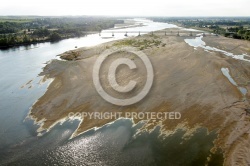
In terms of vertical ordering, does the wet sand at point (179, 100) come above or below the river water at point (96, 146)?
above

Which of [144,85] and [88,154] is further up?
[144,85]

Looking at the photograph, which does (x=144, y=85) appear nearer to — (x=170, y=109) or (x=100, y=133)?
(x=170, y=109)

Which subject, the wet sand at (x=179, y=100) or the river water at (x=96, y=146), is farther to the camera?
the wet sand at (x=179, y=100)

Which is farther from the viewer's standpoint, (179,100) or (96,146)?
(179,100)

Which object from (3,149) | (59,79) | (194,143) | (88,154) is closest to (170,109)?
(194,143)

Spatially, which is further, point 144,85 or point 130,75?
point 130,75

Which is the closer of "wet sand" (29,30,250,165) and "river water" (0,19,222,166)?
"river water" (0,19,222,166)

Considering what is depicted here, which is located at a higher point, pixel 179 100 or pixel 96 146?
pixel 179 100

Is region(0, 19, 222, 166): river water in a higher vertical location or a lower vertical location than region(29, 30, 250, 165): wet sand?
lower
